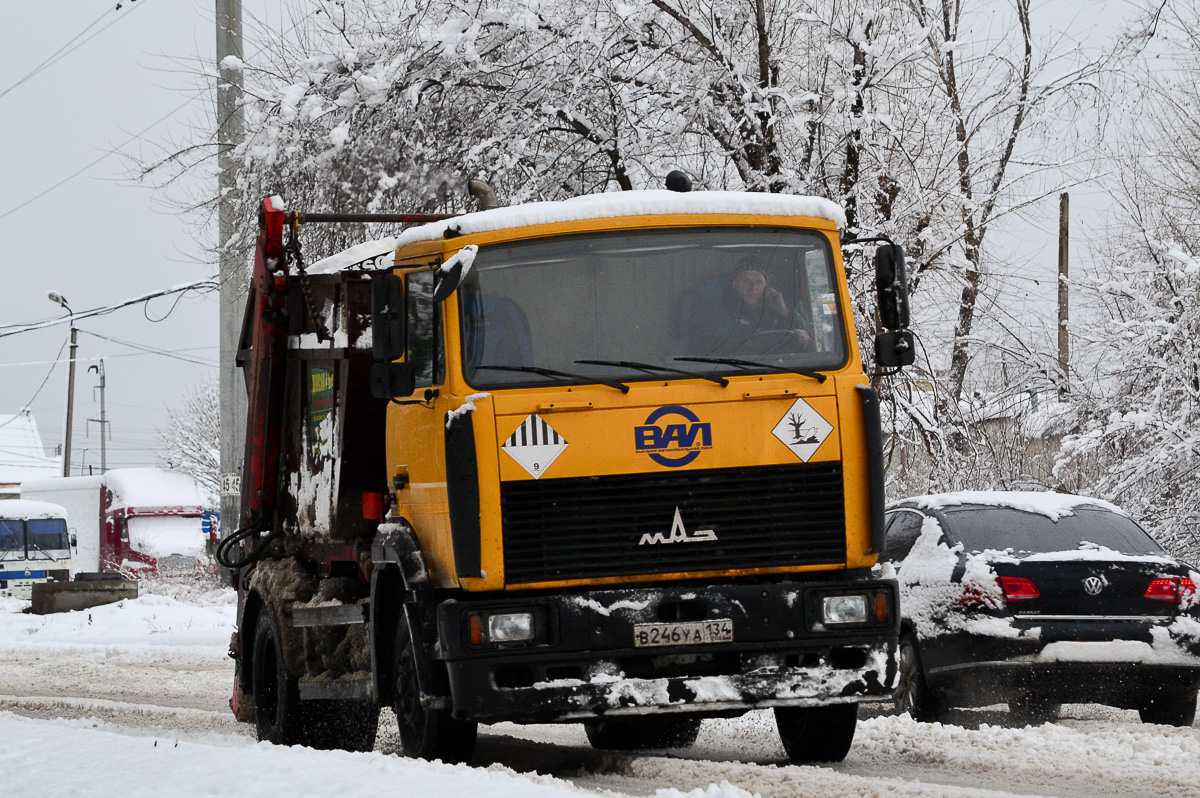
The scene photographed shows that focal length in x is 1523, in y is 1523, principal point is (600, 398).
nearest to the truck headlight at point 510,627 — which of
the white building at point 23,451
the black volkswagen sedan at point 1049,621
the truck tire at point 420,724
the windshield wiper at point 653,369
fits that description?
the truck tire at point 420,724

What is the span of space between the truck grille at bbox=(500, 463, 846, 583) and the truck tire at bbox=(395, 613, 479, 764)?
785 mm

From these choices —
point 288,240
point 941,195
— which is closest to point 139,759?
point 288,240

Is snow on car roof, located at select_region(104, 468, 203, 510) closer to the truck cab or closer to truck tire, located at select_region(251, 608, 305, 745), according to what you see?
the truck cab

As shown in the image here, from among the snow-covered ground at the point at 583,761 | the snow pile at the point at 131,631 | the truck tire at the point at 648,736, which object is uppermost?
the snow-covered ground at the point at 583,761

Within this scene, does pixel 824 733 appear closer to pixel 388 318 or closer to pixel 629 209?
pixel 629 209

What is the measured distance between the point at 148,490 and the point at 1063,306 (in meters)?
32.3

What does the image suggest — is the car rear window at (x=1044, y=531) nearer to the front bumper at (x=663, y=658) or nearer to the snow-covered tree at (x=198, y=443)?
the front bumper at (x=663, y=658)

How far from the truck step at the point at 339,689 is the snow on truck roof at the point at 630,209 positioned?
2.26 metres

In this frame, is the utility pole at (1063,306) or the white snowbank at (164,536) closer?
the utility pole at (1063,306)

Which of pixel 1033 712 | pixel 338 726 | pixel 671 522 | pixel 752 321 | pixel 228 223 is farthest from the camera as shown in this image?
pixel 228 223

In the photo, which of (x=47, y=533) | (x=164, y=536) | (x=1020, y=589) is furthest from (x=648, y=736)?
(x=164, y=536)

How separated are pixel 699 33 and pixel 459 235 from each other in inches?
331

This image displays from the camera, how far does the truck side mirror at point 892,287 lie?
288 inches

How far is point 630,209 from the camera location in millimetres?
7031
